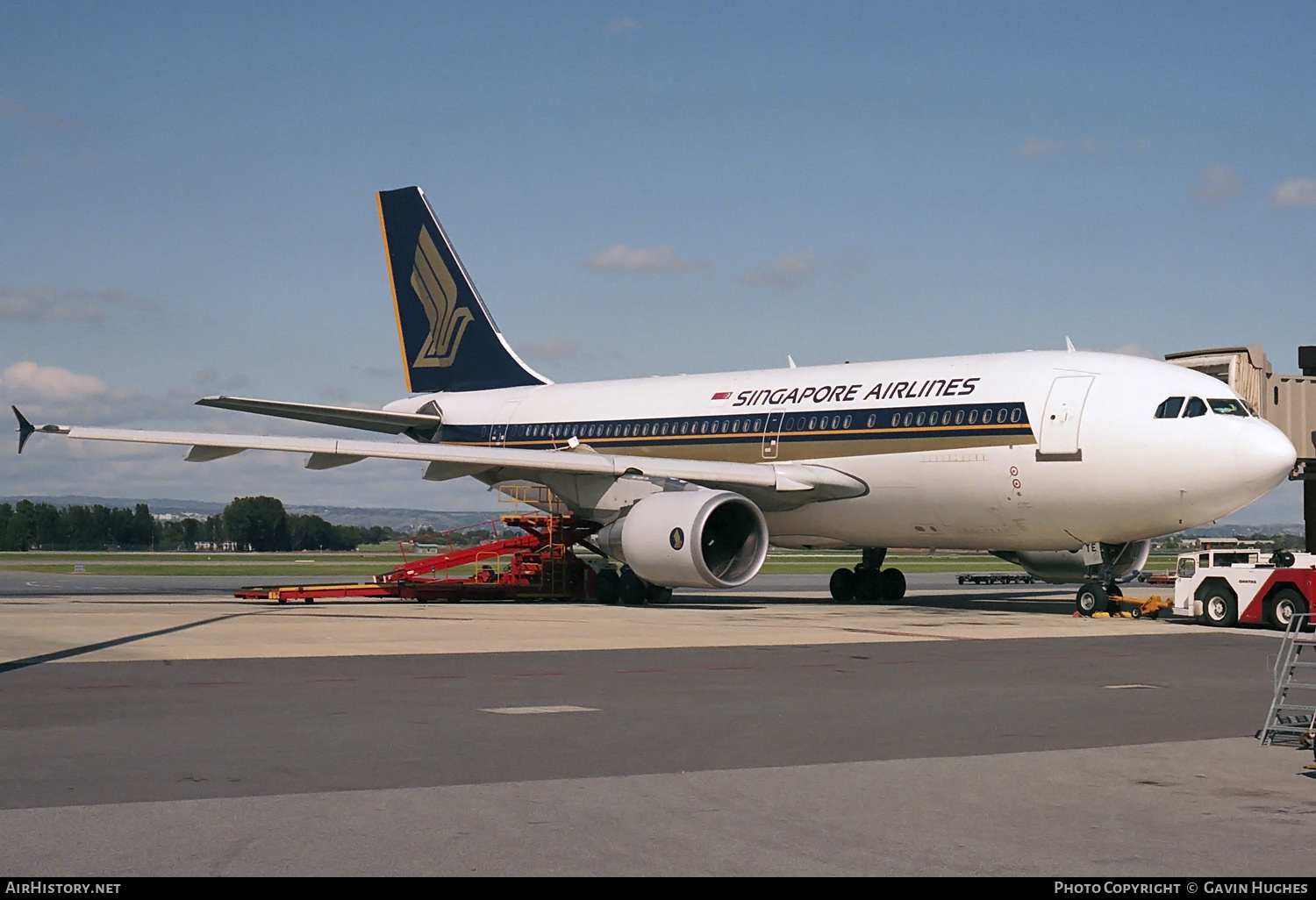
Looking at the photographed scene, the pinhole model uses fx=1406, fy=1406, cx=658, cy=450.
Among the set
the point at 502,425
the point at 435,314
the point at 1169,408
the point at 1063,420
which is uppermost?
the point at 435,314

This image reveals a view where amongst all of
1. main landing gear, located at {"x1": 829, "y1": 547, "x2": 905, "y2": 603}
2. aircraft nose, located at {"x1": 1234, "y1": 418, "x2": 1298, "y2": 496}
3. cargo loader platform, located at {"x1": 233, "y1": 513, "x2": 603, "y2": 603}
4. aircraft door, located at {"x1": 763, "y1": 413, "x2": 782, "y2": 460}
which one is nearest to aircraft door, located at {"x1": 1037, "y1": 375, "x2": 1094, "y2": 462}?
aircraft nose, located at {"x1": 1234, "y1": 418, "x2": 1298, "y2": 496}

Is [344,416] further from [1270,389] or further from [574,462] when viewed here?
[1270,389]

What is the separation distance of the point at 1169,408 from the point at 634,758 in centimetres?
1715

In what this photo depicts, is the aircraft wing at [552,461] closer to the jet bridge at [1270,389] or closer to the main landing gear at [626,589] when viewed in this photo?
the main landing gear at [626,589]

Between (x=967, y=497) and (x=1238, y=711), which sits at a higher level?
(x=967, y=497)

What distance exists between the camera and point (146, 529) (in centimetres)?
10756

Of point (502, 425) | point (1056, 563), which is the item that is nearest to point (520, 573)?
point (502, 425)

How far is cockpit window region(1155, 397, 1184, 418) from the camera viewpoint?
23.6m

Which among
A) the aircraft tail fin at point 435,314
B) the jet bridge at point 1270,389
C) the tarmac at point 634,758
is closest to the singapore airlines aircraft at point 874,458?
the aircraft tail fin at point 435,314

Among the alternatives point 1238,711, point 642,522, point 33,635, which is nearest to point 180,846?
point 1238,711

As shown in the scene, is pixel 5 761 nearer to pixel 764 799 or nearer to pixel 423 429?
pixel 764 799

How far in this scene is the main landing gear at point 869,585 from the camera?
3131 centimetres

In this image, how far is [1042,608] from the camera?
28297mm
